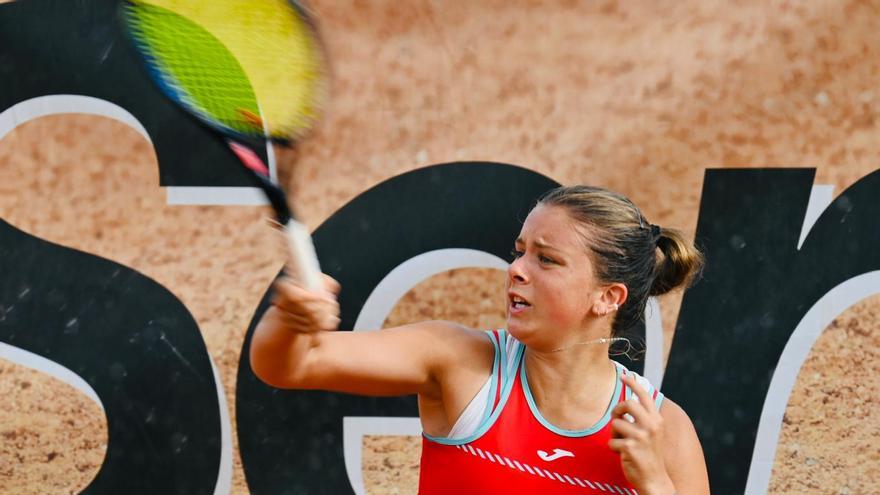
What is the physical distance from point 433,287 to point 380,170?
1.09 ft

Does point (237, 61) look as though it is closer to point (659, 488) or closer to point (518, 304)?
point (518, 304)

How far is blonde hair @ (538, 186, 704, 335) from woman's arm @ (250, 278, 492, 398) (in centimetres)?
29

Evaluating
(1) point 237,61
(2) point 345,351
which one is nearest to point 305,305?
(2) point 345,351

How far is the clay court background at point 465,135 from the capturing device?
108 inches

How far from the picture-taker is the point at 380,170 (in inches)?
109

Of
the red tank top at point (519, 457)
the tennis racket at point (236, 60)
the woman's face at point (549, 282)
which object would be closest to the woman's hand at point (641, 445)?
the red tank top at point (519, 457)

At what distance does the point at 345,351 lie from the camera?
1.89m

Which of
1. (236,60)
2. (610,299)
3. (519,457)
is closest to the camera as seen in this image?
(236,60)

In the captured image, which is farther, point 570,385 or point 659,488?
point 570,385

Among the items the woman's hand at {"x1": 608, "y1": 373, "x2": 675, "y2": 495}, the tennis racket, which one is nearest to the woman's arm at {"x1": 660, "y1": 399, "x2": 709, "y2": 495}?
the woman's hand at {"x1": 608, "y1": 373, "x2": 675, "y2": 495}

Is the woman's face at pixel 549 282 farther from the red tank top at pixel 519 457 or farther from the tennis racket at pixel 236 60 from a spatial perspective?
the tennis racket at pixel 236 60

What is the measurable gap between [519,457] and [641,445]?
9.2 inches

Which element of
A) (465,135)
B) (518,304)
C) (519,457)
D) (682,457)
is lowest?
(519,457)

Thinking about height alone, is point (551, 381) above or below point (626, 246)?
below
